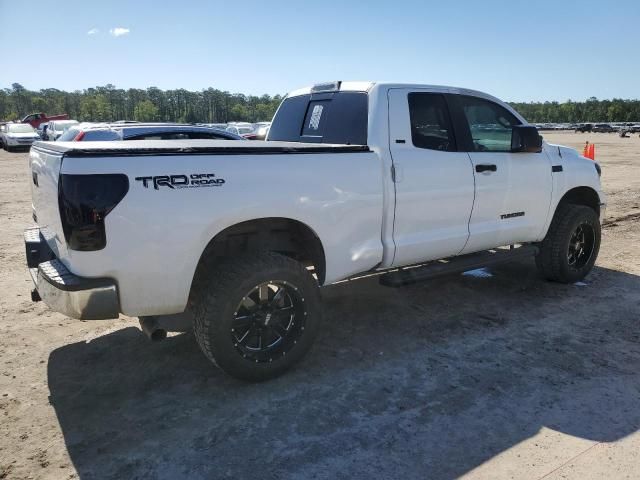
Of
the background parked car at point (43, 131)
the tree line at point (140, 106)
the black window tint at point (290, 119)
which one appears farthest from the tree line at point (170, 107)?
the black window tint at point (290, 119)

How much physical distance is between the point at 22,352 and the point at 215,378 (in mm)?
1626

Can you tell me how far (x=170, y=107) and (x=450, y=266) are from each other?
140600 millimetres

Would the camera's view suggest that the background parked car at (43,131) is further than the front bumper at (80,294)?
Yes

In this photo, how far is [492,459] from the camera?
9.12 feet

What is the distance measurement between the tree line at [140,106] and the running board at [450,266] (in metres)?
124

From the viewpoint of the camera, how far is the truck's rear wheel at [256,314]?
330 centimetres

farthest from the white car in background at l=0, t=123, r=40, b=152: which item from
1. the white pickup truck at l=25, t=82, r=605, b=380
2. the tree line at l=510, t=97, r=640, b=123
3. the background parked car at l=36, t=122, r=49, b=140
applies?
the tree line at l=510, t=97, r=640, b=123

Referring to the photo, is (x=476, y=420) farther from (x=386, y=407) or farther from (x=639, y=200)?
(x=639, y=200)

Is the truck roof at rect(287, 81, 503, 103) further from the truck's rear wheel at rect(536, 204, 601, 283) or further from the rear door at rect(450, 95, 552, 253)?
the truck's rear wheel at rect(536, 204, 601, 283)

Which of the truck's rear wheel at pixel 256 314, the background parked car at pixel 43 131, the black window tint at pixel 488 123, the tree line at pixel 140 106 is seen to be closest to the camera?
the truck's rear wheel at pixel 256 314

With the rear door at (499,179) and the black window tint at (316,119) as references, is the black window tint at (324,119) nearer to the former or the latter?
the black window tint at (316,119)

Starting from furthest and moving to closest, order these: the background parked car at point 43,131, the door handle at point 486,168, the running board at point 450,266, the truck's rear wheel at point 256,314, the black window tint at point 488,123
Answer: the background parked car at point 43,131 < the black window tint at point 488,123 < the door handle at point 486,168 < the running board at point 450,266 < the truck's rear wheel at point 256,314

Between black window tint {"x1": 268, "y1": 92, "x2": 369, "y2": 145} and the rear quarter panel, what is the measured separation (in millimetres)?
655

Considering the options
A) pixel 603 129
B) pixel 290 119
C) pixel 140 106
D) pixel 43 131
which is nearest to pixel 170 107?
pixel 140 106
